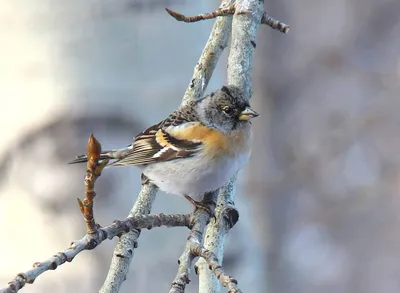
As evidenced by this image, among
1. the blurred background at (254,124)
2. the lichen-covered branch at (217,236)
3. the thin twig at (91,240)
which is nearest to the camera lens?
the thin twig at (91,240)

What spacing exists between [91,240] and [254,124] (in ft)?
3.45

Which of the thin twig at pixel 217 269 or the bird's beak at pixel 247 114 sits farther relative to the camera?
the bird's beak at pixel 247 114

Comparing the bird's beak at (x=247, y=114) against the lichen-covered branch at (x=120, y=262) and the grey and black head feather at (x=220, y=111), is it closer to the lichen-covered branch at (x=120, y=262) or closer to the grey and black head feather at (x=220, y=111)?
the grey and black head feather at (x=220, y=111)

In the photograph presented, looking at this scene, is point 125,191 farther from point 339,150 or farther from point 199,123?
point 339,150

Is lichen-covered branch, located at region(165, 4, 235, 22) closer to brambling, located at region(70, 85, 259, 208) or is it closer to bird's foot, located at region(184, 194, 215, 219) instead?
brambling, located at region(70, 85, 259, 208)

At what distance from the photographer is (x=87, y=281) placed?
37.9 inches

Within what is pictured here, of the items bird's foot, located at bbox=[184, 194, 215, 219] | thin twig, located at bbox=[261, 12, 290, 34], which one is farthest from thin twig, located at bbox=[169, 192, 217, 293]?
thin twig, located at bbox=[261, 12, 290, 34]

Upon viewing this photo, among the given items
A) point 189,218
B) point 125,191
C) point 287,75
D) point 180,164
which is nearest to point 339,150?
point 287,75

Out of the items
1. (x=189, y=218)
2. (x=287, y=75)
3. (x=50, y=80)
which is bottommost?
(x=189, y=218)

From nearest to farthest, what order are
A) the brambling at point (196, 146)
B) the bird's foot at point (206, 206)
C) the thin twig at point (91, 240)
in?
the thin twig at point (91, 240) → the bird's foot at point (206, 206) → the brambling at point (196, 146)

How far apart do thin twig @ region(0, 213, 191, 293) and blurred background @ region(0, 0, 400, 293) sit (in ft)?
1.06

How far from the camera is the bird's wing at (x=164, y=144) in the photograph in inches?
32.4

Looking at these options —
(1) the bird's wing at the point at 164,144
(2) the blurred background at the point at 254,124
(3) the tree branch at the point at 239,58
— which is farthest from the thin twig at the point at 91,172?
(2) the blurred background at the point at 254,124

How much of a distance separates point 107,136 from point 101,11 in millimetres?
152
